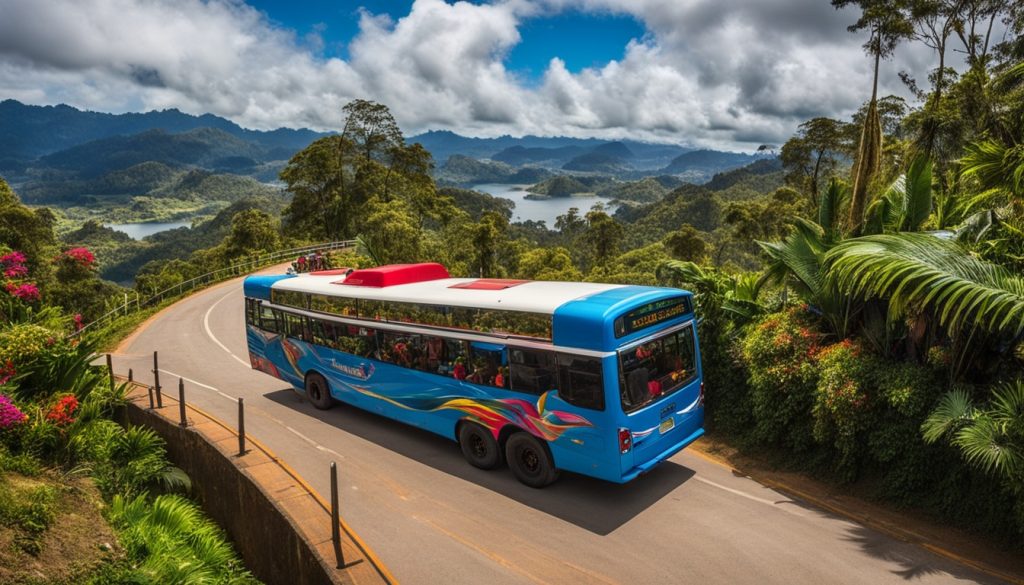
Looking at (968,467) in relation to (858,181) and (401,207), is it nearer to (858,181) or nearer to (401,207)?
(858,181)

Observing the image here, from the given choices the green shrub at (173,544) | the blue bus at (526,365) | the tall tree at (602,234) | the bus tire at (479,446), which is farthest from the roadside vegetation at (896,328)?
the tall tree at (602,234)

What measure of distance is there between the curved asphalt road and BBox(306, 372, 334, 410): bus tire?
45.1 inches

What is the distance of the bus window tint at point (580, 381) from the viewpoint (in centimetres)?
810

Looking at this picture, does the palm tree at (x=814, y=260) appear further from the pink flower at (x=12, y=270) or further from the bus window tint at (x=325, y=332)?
the pink flower at (x=12, y=270)

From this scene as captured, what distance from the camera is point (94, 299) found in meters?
40.0

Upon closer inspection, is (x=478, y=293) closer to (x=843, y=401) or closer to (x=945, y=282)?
(x=843, y=401)

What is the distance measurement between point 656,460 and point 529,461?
2.07m

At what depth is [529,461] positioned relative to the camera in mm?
9633

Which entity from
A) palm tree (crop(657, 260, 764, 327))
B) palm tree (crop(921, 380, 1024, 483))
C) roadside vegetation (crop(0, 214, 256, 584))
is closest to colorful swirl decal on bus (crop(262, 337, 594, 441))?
roadside vegetation (crop(0, 214, 256, 584))

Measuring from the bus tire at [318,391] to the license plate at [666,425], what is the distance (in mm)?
7727

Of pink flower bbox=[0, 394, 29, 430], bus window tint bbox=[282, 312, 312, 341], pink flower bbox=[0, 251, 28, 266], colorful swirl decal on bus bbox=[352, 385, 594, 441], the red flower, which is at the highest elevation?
pink flower bbox=[0, 251, 28, 266]

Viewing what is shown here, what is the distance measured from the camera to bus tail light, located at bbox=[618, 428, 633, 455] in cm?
807

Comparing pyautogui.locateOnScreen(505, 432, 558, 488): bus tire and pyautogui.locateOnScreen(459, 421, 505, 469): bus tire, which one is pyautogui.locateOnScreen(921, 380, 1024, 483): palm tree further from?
pyautogui.locateOnScreen(459, 421, 505, 469): bus tire

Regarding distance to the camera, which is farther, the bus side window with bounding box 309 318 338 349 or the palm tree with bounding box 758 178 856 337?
the bus side window with bounding box 309 318 338 349
